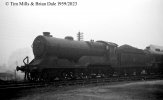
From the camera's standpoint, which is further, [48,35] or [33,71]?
[48,35]

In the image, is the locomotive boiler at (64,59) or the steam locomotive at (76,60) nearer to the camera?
the locomotive boiler at (64,59)

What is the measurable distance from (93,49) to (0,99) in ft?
44.9

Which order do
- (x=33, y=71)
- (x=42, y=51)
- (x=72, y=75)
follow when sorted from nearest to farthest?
(x=33, y=71)
(x=42, y=51)
(x=72, y=75)

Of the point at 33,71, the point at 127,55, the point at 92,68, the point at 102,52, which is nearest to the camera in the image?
the point at 33,71

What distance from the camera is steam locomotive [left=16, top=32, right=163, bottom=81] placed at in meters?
17.6

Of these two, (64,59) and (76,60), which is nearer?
(64,59)

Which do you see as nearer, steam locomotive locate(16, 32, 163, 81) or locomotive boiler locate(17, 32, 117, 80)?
locomotive boiler locate(17, 32, 117, 80)

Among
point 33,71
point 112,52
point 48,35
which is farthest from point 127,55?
point 33,71

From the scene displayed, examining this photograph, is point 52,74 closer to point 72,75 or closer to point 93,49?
point 72,75

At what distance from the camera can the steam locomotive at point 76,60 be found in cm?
1764

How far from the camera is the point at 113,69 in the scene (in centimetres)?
2386

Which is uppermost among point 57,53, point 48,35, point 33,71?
point 48,35

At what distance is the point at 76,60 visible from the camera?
2059 centimetres

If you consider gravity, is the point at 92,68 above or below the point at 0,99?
above
